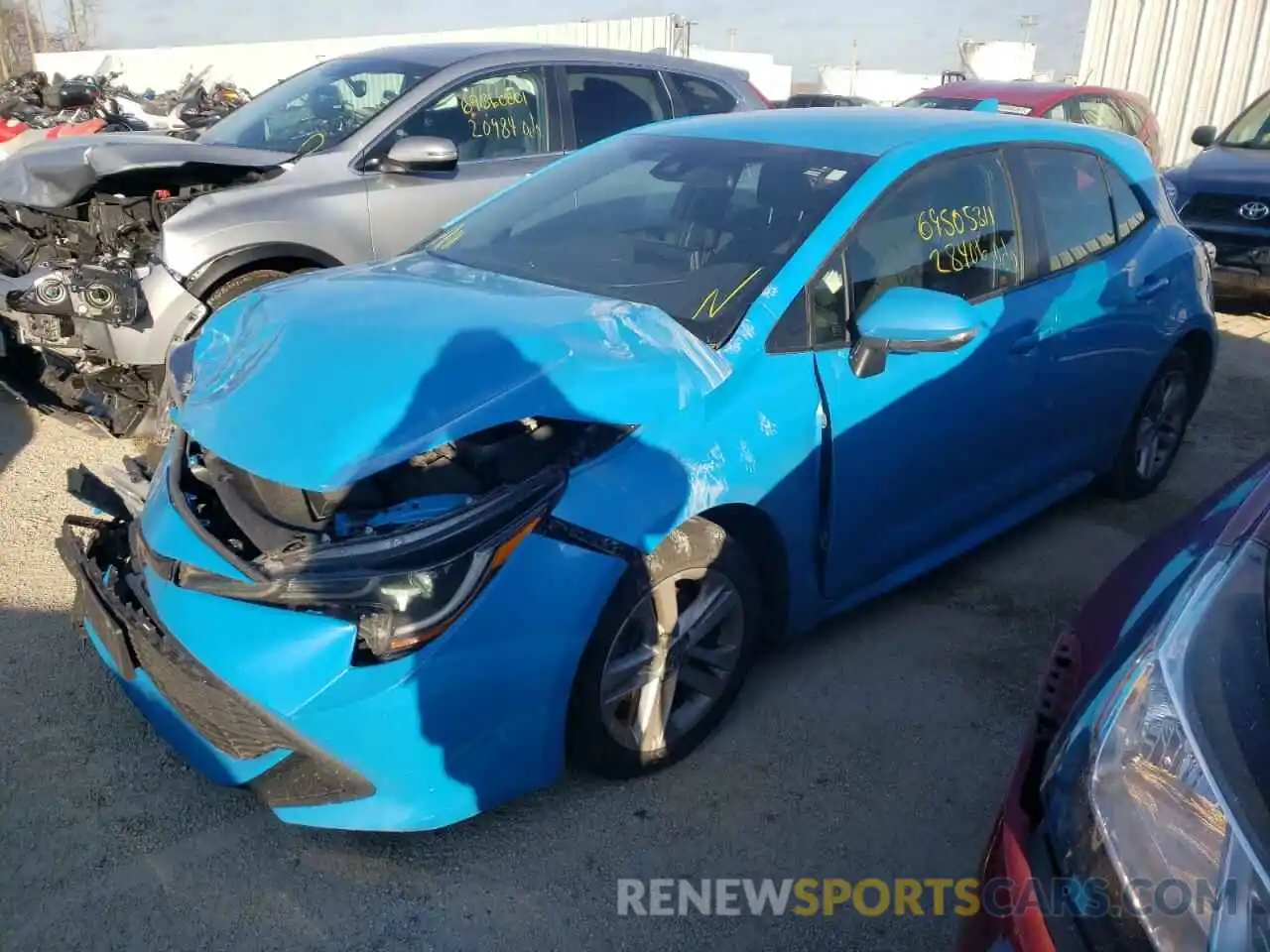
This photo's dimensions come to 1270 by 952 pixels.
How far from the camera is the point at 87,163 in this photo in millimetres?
4430

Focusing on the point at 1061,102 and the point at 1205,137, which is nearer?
the point at 1205,137

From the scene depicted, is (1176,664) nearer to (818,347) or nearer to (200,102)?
(818,347)

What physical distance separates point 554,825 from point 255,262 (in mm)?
3036

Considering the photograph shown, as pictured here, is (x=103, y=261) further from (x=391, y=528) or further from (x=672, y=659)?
(x=672, y=659)

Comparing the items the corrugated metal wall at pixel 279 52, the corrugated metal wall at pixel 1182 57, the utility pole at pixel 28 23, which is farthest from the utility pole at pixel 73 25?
the corrugated metal wall at pixel 1182 57

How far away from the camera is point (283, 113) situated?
18.1 ft

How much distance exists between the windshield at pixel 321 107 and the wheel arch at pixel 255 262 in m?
0.60

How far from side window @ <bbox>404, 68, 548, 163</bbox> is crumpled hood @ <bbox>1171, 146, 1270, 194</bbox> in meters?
5.82

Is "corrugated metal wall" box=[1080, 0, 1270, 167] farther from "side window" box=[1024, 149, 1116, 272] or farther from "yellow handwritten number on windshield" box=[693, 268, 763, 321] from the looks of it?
"yellow handwritten number on windshield" box=[693, 268, 763, 321]

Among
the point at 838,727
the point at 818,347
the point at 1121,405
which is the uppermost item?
the point at 818,347

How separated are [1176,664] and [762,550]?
57.1 inches

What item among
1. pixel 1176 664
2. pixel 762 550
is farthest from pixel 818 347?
pixel 1176 664

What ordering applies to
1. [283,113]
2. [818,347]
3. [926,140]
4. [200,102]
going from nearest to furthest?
[818,347] → [926,140] → [283,113] → [200,102]

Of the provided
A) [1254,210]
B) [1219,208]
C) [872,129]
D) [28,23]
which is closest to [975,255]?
[872,129]
